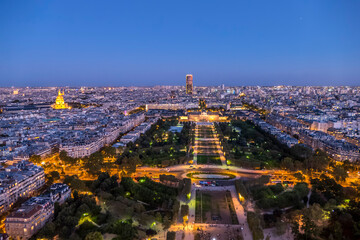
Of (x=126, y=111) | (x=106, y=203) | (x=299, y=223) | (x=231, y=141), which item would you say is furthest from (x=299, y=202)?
(x=126, y=111)

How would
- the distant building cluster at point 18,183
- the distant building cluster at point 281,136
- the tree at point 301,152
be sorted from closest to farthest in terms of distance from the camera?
the distant building cluster at point 18,183
the tree at point 301,152
the distant building cluster at point 281,136

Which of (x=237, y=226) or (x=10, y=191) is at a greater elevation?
(x=10, y=191)

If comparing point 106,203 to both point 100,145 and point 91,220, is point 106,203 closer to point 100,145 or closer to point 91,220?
point 91,220

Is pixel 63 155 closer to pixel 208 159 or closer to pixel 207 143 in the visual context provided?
pixel 208 159

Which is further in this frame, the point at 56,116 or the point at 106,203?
the point at 56,116

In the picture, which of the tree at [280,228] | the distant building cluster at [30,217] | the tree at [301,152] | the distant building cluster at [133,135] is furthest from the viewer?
the distant building cluster at [133,135]

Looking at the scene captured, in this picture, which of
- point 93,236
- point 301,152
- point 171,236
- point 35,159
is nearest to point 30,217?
point 93,236

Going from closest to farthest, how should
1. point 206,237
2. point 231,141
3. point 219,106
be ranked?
point 206,237, point 231,141, point 219,106

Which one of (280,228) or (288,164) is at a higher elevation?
(288,164)

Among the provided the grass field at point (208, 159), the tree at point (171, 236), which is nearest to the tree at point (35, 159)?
the grass field at point (208, 159)

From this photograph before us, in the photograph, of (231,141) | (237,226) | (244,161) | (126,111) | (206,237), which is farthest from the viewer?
(126,111)

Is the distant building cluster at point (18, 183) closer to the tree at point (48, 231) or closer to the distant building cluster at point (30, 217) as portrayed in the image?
the distant building cluster at point (30, 217)
